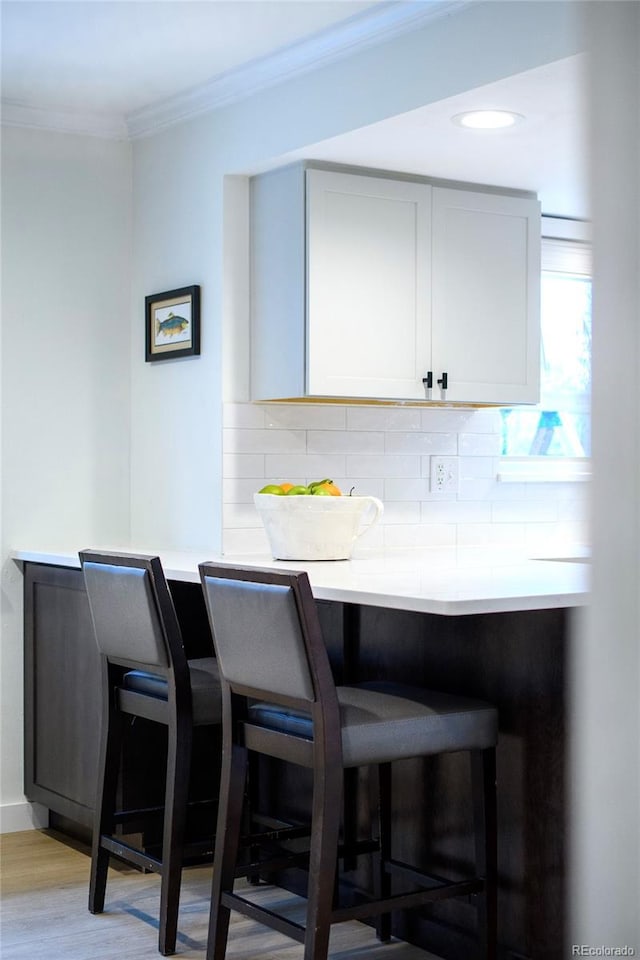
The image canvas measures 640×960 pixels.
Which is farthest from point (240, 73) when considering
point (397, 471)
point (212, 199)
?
point (397, 471)

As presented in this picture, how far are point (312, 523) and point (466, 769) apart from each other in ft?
2.81

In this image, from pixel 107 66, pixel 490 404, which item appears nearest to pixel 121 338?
pixel 107 66

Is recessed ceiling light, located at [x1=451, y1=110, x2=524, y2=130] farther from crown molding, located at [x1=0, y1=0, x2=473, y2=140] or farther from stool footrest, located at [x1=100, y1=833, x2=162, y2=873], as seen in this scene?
stool footrest, located at [x1=100, y1=833, x2=162, y2=873]

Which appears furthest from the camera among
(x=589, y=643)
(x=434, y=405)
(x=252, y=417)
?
(x=434, y=405)

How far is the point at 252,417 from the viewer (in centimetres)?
370

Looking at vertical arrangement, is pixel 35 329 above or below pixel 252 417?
above

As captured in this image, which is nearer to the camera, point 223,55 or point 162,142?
point 223,55

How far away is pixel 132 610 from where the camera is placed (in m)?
2.75

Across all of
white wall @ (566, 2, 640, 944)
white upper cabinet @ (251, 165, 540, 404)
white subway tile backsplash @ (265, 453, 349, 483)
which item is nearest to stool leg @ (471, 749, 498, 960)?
white upper cabinet @ (251, 165, 540, 404)

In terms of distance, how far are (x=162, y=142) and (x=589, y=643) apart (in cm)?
389

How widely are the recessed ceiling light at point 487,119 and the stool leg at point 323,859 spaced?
174 centimetres

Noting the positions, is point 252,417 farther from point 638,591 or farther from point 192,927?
point 638,591

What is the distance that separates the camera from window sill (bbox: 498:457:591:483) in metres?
4.25

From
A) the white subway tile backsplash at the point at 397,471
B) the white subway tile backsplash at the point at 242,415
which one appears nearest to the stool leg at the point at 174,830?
the white subway tile backsplash at the point at 397,471
